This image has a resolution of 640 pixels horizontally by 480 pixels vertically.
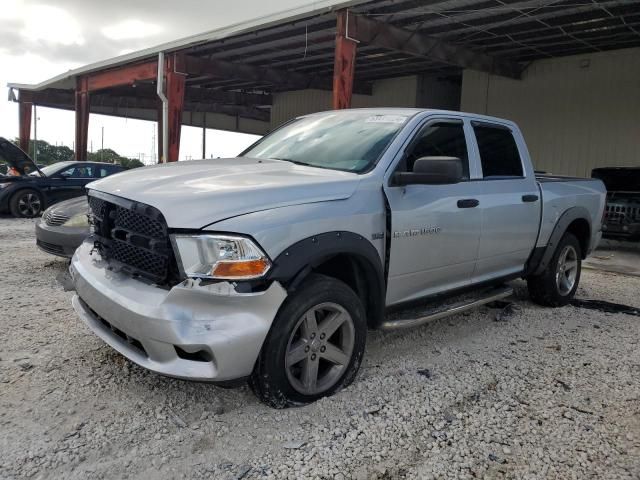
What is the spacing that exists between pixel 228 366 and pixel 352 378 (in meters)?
0.97

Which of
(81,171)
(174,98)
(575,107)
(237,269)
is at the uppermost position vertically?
(575,107)

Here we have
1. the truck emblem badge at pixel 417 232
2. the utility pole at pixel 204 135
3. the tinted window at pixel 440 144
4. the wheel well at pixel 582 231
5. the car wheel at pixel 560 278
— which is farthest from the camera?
the utility pole at pixel 204 135

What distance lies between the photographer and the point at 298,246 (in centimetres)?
281

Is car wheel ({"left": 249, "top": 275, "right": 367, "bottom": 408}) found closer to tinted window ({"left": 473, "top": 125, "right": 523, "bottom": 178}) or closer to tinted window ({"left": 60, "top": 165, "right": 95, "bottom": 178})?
tinted window ({"left": 473, "top": 125, "right": 523, "bottom": 178})

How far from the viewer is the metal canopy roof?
10.9 meters

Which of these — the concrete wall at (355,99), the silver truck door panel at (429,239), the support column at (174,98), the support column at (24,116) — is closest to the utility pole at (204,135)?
the concrete wall at (355,99)

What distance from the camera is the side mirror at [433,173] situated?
130 inches

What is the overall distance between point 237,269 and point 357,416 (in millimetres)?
1095

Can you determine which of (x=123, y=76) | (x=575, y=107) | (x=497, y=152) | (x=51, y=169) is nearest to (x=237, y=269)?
(x=497, y=152)

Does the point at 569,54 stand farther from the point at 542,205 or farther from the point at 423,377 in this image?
the point at 423,377

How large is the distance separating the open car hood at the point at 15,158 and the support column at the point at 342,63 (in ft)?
22.1

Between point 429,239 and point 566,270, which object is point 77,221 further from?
point 566,270

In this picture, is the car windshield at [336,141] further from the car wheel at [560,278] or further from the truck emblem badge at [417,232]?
the car wheel at [560,278]

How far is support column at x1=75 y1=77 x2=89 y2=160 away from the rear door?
19.5 metres
